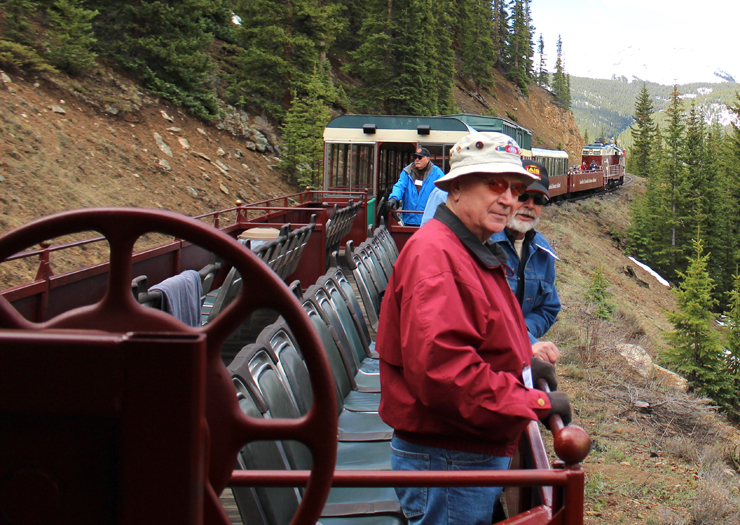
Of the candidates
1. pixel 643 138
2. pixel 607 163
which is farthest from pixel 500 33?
pixel 607 163

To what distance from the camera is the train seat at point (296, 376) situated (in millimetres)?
3080

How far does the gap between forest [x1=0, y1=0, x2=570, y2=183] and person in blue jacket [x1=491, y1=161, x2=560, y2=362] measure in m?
16.4

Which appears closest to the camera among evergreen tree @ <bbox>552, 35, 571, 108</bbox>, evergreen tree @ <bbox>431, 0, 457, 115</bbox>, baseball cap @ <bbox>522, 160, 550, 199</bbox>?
baseball cap @ <bbox>522, 160, 550, 199</bbox>

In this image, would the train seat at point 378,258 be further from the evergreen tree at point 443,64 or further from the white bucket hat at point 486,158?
the evergreen tree at point 443,64

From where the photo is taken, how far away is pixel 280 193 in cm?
2397

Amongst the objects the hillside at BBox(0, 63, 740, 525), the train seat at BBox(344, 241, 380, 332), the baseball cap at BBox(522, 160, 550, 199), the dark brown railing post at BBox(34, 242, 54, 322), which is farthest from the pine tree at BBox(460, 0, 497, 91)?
the dark brown railing post at BBox(34, 242, 54, 322)

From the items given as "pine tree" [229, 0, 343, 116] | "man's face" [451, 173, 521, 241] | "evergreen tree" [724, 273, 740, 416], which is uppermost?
"pine tree" [229, 0, 343, 116]

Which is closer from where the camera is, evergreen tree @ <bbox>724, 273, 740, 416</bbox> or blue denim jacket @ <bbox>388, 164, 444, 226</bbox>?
blue denim jacket @ <bbox>388, 164, 444, 226</bbox>

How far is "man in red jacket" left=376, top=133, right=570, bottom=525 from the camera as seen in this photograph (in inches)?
77.2

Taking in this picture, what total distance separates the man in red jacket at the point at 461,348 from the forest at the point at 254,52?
17184 millimetres

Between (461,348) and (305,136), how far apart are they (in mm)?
23372

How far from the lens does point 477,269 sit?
2.18 meters

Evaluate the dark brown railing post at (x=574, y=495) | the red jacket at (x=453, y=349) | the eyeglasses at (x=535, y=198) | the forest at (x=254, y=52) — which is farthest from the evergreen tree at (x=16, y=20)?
the dark brown railing post at (x=574, y=495)

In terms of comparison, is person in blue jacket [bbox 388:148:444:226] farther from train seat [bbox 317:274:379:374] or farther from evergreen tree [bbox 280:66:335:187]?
evergreen tree [bbox 280:66:335:187]
